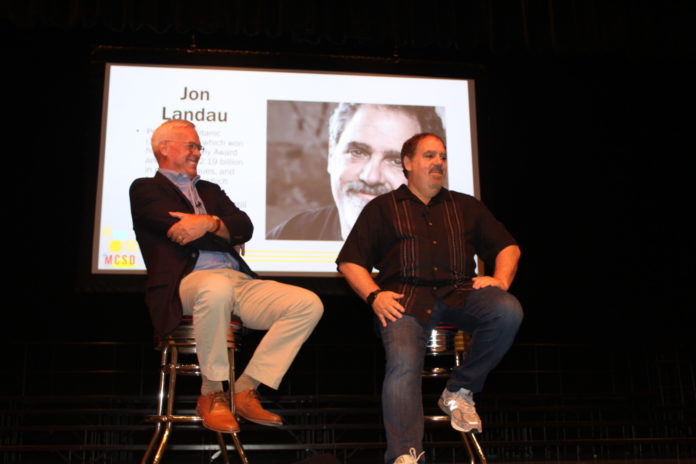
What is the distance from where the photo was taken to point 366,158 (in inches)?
186

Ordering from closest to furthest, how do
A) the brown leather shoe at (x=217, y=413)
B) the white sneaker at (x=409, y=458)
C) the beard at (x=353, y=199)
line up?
the white sneaker at (x=409, y=458) < the brown leather shoe at (x=217, y=413) < the beard at (x=353, y=199)

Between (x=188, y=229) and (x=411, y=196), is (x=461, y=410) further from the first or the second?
(x=188, y=229)

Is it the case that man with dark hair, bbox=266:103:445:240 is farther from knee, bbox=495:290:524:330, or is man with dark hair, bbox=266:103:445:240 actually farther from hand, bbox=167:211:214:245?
knee, bbox=495:290:524:330

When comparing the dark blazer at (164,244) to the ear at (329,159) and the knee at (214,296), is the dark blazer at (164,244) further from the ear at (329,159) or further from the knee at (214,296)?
the ear at (329,159)

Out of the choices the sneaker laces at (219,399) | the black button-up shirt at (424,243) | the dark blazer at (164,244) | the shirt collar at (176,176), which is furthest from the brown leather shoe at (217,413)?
the shirt collar at (176,176)

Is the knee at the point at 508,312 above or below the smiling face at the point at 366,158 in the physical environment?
below

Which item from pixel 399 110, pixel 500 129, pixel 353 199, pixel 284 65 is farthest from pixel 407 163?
pixel 500 129

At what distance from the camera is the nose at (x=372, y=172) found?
4676 millimetres

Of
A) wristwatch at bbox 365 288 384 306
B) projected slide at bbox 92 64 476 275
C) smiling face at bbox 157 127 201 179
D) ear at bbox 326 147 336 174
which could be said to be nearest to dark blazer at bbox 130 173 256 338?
smiling face at bbox 157 127 201 179

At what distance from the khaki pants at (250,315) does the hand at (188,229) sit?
158 mm

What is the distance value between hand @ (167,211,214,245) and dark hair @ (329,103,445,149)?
7.19 feet

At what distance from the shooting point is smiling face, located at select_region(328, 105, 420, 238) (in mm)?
4652

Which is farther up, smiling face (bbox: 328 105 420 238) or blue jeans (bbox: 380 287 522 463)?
smiling face (bbox: 328 105 420 238)

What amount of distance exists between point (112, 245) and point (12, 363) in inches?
48.3
